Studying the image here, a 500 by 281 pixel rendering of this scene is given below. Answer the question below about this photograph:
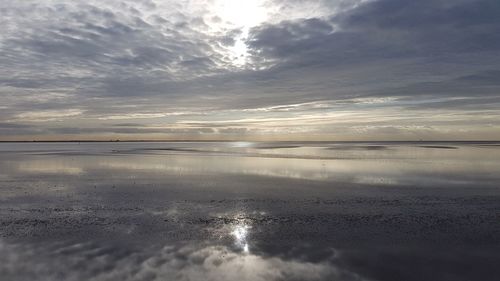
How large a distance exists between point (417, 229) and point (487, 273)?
4.72 metres

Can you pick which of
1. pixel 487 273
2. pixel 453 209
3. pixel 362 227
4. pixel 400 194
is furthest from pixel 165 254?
pixel 400 194

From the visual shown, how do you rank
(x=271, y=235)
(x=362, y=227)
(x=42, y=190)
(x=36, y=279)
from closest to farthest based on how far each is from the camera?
(x=36, y=279) < (x=271, y=235) < (x=362, y=227) < (x=42, y=190)

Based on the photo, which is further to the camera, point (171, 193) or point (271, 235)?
point (171, 193)

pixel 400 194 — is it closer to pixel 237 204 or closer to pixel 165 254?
pixel 237 204

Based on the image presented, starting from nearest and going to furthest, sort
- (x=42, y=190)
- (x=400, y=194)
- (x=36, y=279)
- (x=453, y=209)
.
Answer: (x=36, y=279), (x=453, y=209), (x=400, y=194), (x=42, y=190)

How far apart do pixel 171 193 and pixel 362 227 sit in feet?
42.3

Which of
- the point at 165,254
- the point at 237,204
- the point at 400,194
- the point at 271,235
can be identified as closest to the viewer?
the point at 165,254

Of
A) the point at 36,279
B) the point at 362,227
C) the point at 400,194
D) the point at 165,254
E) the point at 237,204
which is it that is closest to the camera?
the point at 36,279

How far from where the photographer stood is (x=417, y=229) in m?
14.8

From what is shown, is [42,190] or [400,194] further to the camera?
[42,190]

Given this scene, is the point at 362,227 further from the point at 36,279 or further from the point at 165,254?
Result: the point at 36,279

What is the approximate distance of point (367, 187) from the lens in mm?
26094

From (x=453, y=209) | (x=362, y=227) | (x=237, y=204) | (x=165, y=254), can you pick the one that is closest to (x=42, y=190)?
(x=237, y=204)

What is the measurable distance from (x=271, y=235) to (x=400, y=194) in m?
12.2
